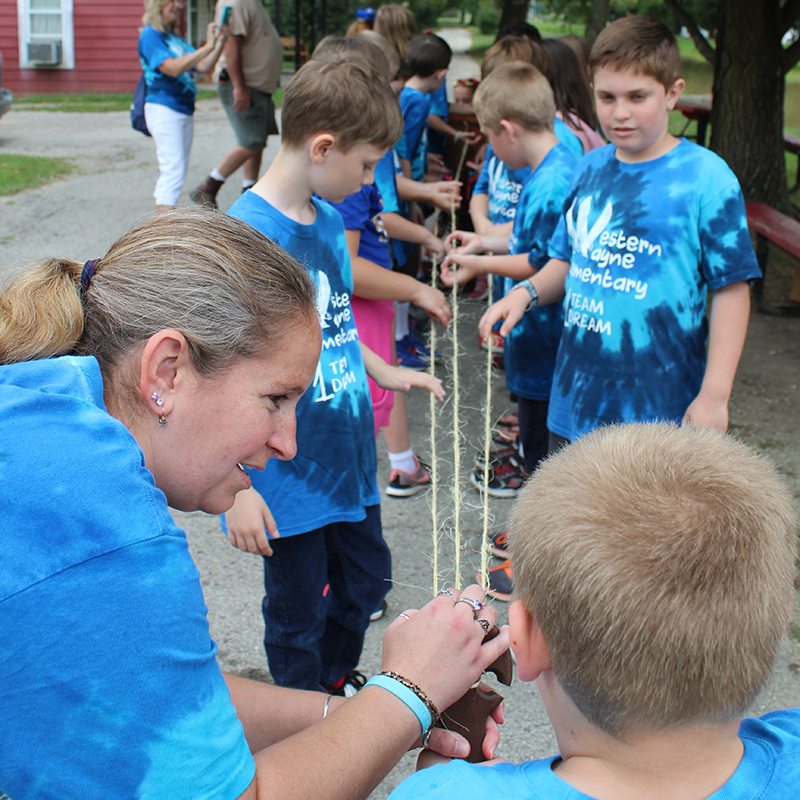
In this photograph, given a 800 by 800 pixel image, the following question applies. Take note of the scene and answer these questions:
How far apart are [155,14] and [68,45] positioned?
1528cm

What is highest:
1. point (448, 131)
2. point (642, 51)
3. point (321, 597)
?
point (642, 51)

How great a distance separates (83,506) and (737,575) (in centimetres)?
80

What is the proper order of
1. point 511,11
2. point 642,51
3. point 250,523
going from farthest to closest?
point 511,11
point 642,51
point 250,523

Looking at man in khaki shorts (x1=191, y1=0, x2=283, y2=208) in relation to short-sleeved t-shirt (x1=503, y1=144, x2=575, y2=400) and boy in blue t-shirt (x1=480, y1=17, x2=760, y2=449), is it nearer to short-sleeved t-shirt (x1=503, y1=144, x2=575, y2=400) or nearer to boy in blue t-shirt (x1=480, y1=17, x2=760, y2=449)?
short-sleeved t-shirt (x1=503, y1=144, x2=575, y2=400)

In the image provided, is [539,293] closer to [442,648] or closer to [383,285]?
[383,285]

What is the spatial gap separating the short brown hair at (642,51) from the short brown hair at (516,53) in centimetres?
181

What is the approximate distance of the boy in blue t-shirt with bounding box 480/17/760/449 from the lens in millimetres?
2562

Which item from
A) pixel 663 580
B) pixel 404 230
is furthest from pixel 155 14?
pixel 663 580

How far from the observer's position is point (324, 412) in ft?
7.55

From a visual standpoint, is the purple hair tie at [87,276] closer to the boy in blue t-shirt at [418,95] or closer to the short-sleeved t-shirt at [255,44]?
the boy in blue t-shirt at [418,95]

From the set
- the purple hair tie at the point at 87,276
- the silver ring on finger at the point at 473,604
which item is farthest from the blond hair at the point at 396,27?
the silver ring on finger at the point at 473,604

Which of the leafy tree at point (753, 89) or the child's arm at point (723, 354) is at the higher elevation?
the leafy tree at point (753, 89)

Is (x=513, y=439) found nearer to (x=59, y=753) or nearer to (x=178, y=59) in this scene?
(x=59, y=753)

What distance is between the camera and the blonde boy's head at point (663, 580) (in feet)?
3.18
